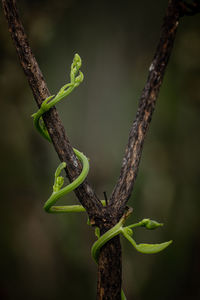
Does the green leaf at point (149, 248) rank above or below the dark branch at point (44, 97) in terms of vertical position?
below

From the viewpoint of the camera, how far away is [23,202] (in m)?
1.20

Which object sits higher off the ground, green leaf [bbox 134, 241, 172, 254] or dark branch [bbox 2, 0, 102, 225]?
dark branch [bbox 2, 0, 102, 225]

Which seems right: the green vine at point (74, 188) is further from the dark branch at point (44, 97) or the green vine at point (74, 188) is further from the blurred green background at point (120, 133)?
the blurred green background at point (120, 133)

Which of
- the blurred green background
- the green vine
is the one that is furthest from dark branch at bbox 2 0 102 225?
the blurred green background

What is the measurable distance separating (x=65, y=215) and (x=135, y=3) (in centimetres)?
69

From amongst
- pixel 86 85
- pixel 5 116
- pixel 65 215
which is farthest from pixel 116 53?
pixel 65 215

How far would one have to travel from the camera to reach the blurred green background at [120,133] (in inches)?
45.7

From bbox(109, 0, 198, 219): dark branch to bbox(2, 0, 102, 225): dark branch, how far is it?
4 centimetres

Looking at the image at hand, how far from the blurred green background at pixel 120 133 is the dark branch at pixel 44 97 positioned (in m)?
0.60

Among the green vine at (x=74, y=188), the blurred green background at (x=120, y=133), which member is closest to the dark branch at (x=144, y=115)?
the green vine at (x=74, y=188)

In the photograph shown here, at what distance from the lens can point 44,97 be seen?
549 mm

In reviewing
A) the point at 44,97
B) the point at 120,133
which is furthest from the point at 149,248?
the point at 120,133

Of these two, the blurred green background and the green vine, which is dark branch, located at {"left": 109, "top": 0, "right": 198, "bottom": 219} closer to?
the green vine

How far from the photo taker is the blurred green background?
116cm
